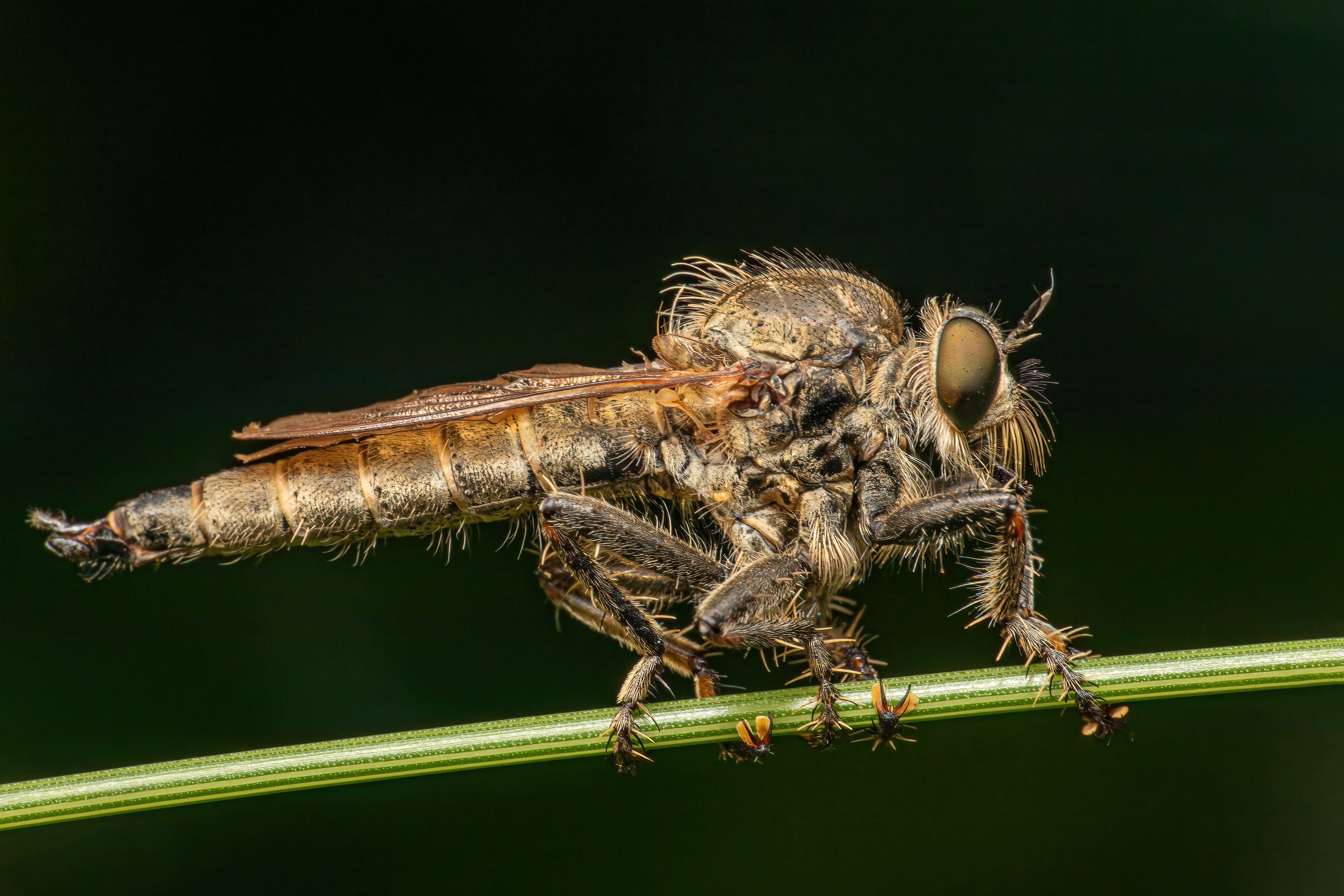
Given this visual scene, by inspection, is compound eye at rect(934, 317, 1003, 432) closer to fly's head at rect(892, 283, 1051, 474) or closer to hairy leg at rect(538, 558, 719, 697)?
fly's head at rect(892, 283, 1051, 474)

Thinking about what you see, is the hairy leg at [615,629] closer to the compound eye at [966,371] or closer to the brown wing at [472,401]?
the brown wing at [472,401]

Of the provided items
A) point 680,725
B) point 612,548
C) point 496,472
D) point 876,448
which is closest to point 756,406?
point 876,448

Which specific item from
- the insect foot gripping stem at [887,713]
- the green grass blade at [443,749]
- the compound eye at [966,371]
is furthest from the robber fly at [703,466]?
the green grass blade at [443,749]

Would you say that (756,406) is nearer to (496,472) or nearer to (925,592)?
(496,472)

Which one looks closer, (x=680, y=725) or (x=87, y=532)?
(x=680, y=725)

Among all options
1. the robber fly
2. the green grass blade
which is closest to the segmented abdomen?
the robber fly
